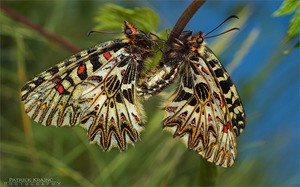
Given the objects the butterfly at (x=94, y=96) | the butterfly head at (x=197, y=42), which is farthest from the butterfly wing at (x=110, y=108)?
the butterfly head at (x=197, y=42)

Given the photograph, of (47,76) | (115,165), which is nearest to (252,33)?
(115,165)

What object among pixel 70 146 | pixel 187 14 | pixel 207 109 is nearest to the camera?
pixel 187 14

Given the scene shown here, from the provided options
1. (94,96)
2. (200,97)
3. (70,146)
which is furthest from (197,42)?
(70,146)

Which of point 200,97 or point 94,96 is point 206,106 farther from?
point 94,96

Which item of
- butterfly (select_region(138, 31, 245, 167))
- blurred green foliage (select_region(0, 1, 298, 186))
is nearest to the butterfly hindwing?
butterfly (select_region(138, 31, 245, 167))

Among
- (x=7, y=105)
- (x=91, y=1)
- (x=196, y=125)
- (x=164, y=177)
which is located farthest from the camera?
(x=91, y=1)

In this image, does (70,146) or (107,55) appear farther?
(70,146)

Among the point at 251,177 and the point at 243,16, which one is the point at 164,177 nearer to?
the point at 251,177
